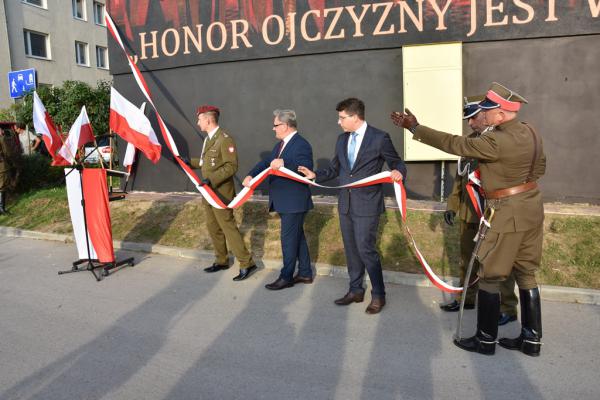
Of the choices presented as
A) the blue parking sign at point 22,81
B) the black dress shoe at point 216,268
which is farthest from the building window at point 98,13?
the black dress shoe at point 216,268

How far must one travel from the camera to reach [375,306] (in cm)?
466

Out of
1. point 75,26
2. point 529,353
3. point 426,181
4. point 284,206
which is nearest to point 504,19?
point 426,181

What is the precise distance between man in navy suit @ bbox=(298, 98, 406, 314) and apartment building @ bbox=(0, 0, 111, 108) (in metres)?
22.1

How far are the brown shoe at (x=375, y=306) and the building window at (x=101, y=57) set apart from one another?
101ft

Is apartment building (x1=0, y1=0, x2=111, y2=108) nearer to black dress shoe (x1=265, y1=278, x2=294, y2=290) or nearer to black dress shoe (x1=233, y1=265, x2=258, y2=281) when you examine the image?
black dress shoe (x1=233, y1=265, x2=258, y2=281)

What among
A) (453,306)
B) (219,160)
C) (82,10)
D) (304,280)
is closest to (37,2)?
(82,10)

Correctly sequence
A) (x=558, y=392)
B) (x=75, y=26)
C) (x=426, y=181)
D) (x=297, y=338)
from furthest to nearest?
(x=75, y=26), (x=426, y=181), (x=297, y=338), (x=558, y=392)

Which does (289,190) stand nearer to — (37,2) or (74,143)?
(74,143)

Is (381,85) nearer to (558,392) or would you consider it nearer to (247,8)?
(247,8)

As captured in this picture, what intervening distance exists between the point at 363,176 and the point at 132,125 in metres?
3.38

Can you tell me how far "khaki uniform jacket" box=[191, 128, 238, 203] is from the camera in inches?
224

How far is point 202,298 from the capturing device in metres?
5.20

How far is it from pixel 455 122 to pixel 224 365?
6.25 metres

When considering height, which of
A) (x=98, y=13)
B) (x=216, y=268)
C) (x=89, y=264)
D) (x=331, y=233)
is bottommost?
(x=216, y=268)
